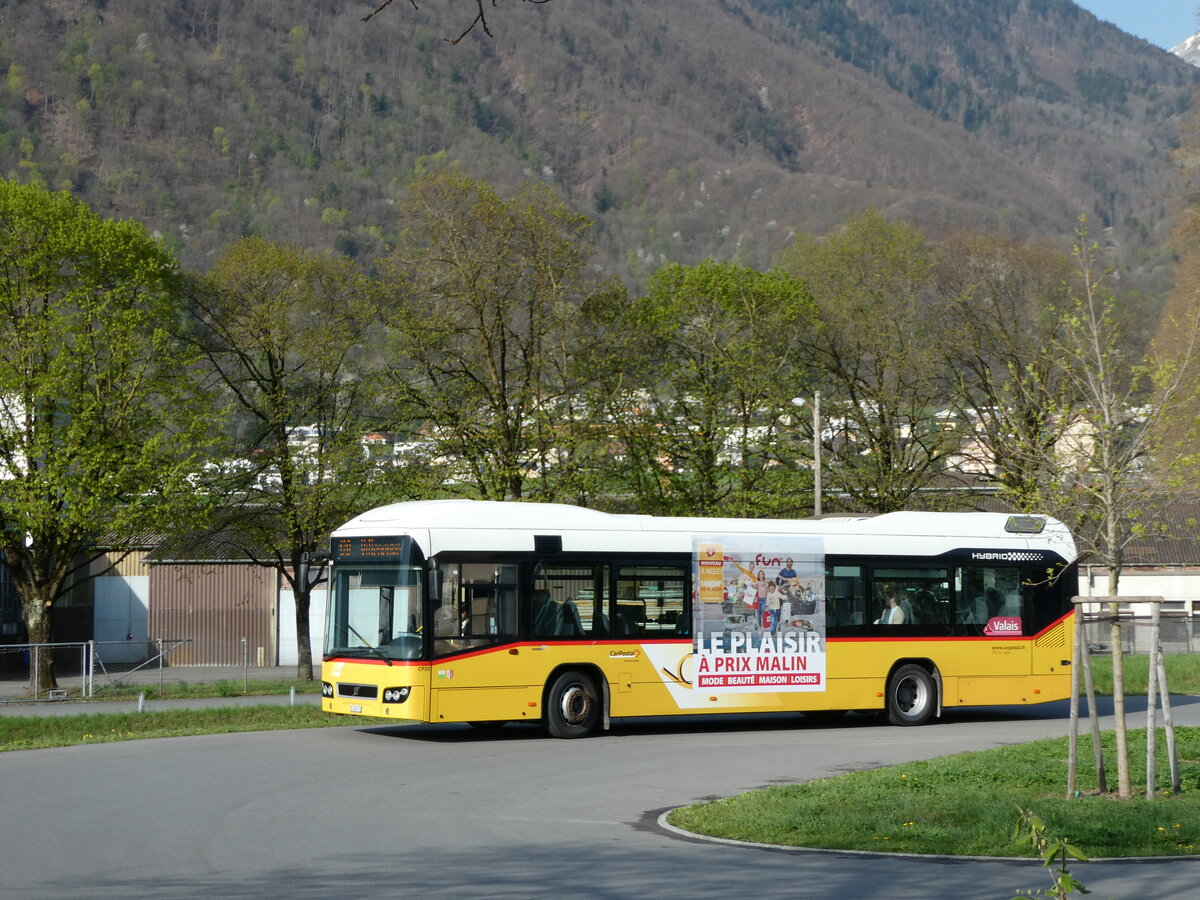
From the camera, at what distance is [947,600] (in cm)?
2423

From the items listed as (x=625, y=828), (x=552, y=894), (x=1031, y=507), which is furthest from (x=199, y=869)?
(x=1031, y=507)

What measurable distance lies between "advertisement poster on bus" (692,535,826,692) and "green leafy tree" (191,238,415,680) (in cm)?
1428

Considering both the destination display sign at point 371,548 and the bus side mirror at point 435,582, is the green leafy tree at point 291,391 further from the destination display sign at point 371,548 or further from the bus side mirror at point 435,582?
the bus side mirror at point 435,582

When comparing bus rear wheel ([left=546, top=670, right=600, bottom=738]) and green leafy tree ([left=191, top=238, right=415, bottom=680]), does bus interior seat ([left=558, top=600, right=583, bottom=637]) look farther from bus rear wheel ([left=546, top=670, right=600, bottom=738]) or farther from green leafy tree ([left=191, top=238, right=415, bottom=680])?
green leafy tree ([left=191, top=238, right=415, bottom=680])

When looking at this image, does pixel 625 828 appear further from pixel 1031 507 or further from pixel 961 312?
pixel 961 312

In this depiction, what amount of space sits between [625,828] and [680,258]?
18108 centimetres

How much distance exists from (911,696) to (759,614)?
3.15m

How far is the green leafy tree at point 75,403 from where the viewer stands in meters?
32.3

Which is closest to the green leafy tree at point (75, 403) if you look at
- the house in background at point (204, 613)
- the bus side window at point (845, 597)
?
the bus side window at point (845, 597)

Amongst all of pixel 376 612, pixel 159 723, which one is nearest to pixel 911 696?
pixel 376 612

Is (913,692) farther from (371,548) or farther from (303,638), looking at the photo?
(303,638)

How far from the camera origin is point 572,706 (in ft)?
69.3

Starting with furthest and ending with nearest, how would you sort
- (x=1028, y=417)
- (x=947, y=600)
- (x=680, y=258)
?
(x=680, y=258), (x=1028, y=417), (x=947, y=600)

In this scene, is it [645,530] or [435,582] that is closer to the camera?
[435,582]
